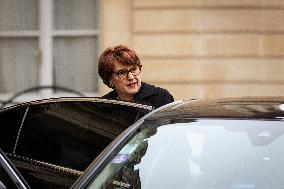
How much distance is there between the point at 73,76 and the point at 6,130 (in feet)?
17.3

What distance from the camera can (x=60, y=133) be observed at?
4750mm

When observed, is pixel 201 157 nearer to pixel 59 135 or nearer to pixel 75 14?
pixel 59 135

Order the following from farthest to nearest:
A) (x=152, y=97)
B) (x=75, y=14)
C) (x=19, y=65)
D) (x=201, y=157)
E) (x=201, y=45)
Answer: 1. (x=19, y=65)
2. (x=75, y=14)
3. (x=201, y=45)
4. (x=152, y=97)
5. (x=201, y=157)

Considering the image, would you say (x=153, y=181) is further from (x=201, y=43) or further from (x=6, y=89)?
(x=6, y=89)

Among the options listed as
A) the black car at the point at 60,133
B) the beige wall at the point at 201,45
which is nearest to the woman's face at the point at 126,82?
the black car at the point at 60,133

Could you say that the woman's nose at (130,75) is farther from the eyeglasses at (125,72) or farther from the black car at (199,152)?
the black car at (199,152)

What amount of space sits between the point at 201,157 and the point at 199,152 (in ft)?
0.16

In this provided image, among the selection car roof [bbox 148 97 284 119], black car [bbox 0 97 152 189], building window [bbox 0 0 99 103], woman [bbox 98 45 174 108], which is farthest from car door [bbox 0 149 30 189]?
building window [bbox 0 0 99 103]

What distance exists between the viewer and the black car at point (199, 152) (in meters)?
3.40

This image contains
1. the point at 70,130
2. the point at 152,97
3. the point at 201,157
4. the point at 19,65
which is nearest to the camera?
the point at 201,157

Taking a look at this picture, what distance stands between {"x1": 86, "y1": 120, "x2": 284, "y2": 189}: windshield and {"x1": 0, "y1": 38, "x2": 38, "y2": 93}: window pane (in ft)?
21.7

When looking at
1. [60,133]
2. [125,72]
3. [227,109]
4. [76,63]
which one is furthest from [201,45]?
[227,109]

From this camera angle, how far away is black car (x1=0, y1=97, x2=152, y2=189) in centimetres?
439

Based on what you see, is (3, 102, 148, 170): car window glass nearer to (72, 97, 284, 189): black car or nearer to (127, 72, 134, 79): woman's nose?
(127, 72, 134, 79): woman's nose
